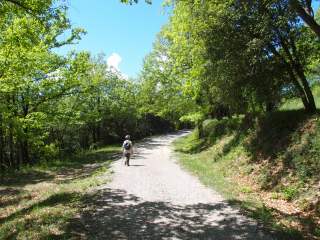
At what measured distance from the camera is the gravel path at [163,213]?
918 centimetres

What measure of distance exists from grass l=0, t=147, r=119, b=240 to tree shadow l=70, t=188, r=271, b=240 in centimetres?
53

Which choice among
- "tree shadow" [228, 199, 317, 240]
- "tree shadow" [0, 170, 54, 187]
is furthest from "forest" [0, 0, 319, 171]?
"tree shadow" [228, 199, 317, 240]

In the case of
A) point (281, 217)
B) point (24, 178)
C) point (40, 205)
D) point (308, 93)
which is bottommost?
point (281, 217)

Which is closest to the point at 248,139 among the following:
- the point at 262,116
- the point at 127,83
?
the point at 262,116

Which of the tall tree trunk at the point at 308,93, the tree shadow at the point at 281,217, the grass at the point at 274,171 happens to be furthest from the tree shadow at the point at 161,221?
the tall tree trunk at the point at 308,93

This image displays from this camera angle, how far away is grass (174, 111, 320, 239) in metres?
10.5

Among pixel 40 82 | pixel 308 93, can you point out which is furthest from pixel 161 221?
pixel 40 82

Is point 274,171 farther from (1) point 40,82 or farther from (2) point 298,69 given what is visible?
(1) point 40,82

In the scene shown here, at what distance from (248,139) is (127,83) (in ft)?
128

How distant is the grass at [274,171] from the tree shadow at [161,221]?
0.80 m

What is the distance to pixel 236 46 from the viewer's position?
1700cm

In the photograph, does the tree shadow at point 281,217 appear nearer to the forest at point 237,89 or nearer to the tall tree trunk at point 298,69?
the forest at point 237,89

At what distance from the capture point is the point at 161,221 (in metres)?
10.2

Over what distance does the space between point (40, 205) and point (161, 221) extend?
17.3 feet
